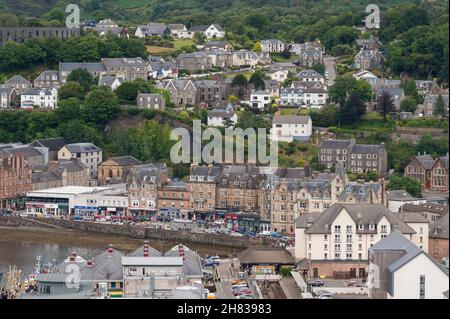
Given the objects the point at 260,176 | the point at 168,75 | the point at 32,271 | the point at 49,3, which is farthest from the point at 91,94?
the point at 49,3

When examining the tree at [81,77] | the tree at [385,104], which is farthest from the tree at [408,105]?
the tree at [81,77]

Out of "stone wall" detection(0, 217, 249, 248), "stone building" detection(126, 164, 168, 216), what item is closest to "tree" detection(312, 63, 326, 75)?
"stone building" detection(126, 164, 168, 216)

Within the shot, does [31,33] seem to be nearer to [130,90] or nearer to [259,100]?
[130,90]

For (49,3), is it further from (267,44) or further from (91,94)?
(91,94)

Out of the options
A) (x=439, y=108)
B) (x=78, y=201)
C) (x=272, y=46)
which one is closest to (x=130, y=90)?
(x=272, y=46)

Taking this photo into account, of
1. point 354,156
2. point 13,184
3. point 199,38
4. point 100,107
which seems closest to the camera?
point 13,184

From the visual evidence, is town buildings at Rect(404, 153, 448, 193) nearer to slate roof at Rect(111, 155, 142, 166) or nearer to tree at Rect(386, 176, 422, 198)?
tree at Rect(386, 176, 422, 198)
